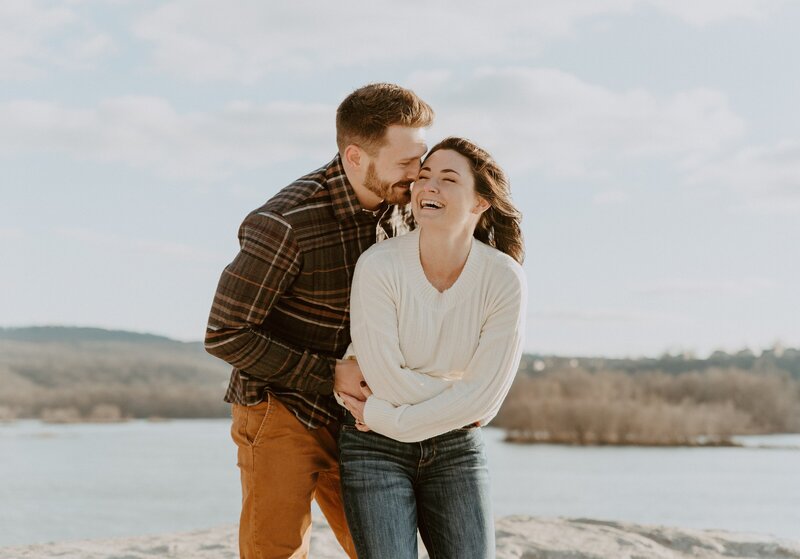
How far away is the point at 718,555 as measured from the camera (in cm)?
398

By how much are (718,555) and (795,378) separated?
1125 cm

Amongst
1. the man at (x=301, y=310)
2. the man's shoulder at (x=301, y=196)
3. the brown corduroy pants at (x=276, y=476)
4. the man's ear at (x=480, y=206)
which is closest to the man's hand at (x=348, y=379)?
the man at (x=301, y=310)

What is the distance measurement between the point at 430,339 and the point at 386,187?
18.2 inches

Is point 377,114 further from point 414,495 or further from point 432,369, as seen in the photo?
point 414,495

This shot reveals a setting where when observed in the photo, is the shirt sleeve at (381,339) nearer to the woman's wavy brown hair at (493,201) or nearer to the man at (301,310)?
the man at (301,310)

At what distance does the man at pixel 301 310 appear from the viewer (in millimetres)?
2490

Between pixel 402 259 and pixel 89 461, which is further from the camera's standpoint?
pixel 89 461

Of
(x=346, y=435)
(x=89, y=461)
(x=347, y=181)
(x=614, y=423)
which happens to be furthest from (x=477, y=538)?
(x=89, y=461)

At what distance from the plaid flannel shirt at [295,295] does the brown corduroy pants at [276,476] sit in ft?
0.14

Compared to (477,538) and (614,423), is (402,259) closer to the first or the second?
(477,538)

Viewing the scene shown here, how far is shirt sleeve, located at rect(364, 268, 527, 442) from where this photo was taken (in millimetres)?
2332

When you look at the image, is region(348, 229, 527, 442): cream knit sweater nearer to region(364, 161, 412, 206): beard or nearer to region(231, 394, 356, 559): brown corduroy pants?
region(364, 161, 412, 206): beard

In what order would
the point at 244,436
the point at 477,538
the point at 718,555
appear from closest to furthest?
the point at 477,538, the point at 244,436, the point at 718,555

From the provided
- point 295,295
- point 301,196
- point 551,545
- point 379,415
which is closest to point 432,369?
point 379,415
